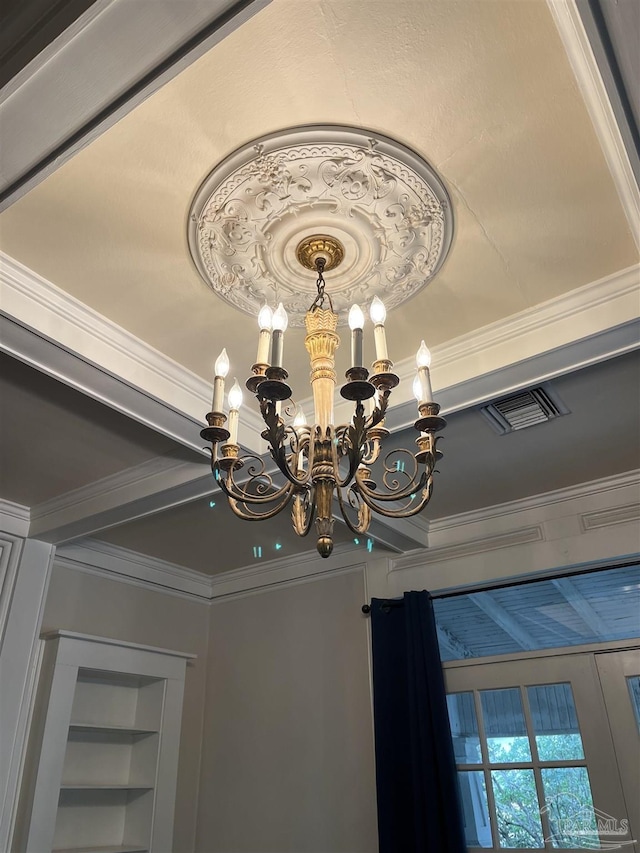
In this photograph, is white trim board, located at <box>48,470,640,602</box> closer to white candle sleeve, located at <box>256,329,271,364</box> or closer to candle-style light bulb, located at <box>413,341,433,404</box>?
candle-style light bulb, located at <box>413,341,433,404</box>

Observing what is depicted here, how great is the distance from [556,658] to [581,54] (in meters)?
2.61

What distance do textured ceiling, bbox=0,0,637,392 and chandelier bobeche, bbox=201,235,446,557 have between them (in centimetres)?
37

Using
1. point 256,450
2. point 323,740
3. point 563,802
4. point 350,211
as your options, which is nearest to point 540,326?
point 350,211

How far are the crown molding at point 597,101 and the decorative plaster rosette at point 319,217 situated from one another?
38 centimetres

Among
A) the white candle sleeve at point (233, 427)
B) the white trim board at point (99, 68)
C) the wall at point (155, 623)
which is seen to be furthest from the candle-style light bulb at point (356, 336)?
the wall at point (155, 623)

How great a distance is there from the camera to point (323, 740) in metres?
3.55

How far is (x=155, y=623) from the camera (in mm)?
4105

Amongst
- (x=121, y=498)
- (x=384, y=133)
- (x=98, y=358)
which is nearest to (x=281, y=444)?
(x=384, y=133)

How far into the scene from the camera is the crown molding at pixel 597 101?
49.3 inches

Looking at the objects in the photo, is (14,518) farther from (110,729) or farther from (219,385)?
(219,385)

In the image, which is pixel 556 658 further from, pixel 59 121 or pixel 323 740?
pixel 59 121

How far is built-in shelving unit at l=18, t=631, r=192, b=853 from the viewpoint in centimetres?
322

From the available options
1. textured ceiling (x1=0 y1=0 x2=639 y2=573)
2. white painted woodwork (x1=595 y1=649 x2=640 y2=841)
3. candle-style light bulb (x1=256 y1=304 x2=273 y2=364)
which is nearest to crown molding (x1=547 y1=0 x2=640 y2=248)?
textured ceiling (x1=0 y1=0 x2=639 y2=573)

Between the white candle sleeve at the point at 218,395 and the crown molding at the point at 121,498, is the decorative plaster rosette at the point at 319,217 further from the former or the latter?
the crown molding at the point at 121,498
